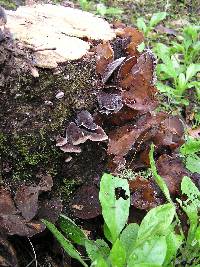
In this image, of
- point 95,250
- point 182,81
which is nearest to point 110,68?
point 95,250

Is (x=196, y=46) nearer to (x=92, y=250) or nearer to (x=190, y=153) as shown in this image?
(x=190, y=153)

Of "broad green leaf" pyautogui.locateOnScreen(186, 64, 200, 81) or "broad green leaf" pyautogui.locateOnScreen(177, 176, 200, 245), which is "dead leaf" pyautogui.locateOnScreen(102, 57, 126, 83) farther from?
"broad green leaf" pyautogui.locateOnScreen(186, 64, 200, 81)

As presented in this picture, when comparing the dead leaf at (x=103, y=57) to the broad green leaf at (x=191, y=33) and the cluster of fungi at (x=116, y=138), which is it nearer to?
the cluster of fungi at (x=116, y=138)

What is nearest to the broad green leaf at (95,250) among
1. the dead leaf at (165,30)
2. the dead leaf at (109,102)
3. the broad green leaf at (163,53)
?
the dead leaf at (109,102)

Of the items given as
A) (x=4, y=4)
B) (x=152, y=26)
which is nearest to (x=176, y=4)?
(x=152, y=26)

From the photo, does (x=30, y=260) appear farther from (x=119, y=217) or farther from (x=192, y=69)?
(x=192, y=69)
